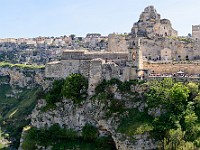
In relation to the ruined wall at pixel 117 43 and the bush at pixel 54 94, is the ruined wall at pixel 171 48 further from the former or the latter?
the bush at pixel 54 94

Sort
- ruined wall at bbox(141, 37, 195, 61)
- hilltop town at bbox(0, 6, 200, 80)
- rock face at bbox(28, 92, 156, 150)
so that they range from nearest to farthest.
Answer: rock face at bbox(28, 92, 156, 150) < hilltop town at bbox(0, 6, 200, 80) < ruined wall at bbox(141, 37, 195, 61)

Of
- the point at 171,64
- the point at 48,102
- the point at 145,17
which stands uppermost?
the point at 145,17

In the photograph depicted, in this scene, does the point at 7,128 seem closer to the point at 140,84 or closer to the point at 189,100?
the point at 140,84

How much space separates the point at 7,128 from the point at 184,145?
38744mm

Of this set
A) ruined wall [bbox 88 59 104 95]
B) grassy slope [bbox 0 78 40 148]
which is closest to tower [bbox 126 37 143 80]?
ruined wall [bbox 88 59 104 95]

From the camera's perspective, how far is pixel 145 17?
88.1 meters

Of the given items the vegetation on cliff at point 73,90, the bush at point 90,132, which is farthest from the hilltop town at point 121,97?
the bush at point 90,132

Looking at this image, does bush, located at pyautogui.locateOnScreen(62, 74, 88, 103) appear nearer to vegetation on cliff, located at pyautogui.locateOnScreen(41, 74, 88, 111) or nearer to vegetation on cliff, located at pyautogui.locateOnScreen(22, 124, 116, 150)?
vegetation on cliff, located at pyautogui.locateOnScreen(41, 74, 88, 111)

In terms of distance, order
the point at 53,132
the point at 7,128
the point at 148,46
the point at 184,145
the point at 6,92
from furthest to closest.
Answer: the point at 6,92, the point at 7,128, the point at 148,46, the point at 53,132, the point at 184,145

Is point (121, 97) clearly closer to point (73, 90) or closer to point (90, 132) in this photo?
point (90, 132)

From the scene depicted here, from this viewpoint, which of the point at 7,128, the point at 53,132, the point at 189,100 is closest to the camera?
the point at 189,100

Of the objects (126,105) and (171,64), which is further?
(171,64)

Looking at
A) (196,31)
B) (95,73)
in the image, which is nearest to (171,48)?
(196,31)

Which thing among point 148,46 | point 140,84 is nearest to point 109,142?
point 140,84
